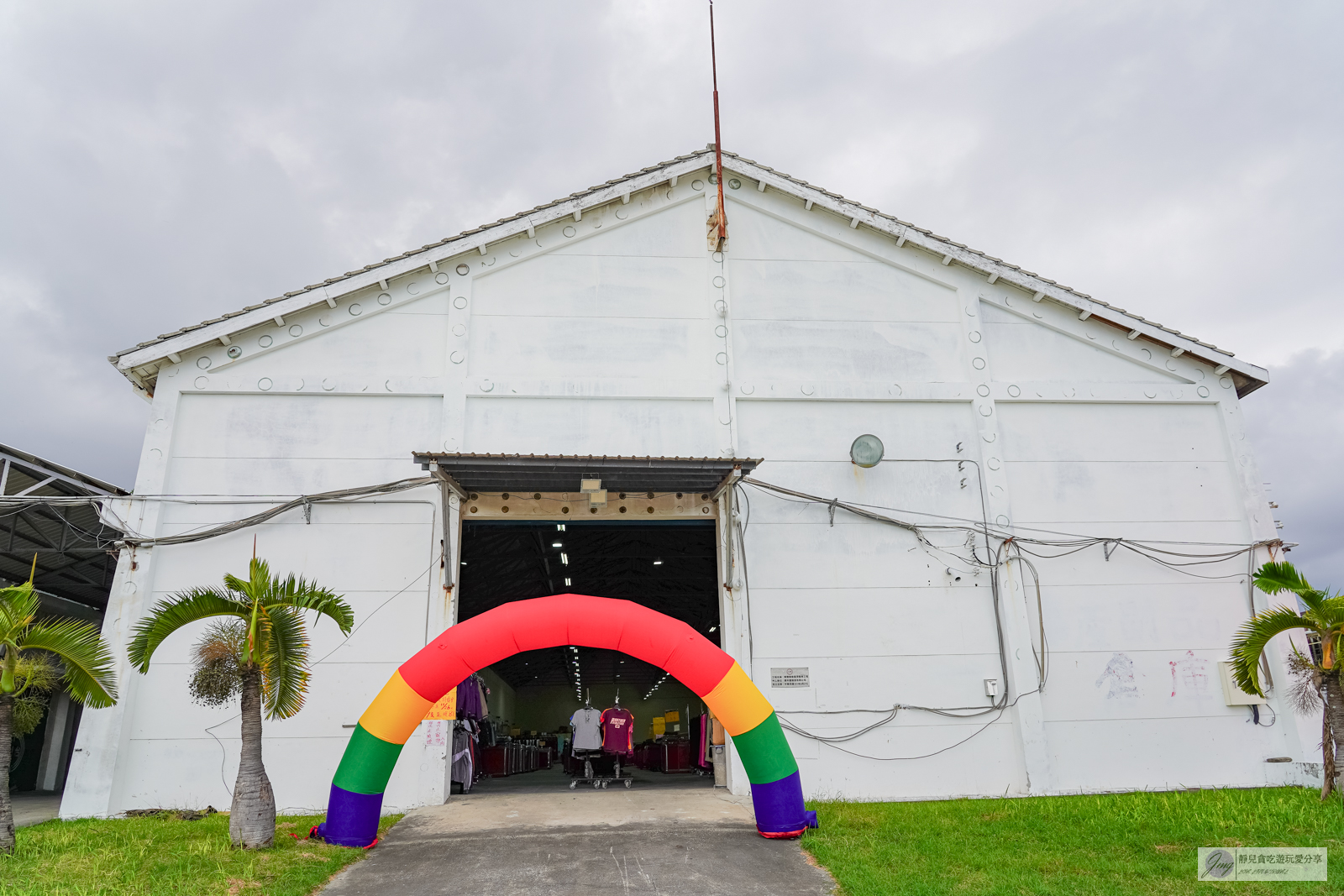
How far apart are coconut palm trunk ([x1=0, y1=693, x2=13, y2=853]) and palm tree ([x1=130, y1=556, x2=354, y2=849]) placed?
122cm

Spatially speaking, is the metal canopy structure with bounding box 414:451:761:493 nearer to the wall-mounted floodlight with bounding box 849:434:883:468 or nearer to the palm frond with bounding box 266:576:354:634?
the wall-mounted floodlight with bounding box 849:434:883:468

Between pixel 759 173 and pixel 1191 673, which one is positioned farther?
pixel 759 173

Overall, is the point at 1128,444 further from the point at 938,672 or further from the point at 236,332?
the point at 236,332

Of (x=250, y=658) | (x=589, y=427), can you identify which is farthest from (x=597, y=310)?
(x=250, y=658)

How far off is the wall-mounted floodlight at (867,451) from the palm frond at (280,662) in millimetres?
8019

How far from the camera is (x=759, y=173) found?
14102 millimetres

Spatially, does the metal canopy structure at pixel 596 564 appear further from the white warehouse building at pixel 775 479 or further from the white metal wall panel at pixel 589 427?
the white warehouse building at pixel 775 479

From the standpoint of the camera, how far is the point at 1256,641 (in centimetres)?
1049

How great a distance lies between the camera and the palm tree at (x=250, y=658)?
8570 mm

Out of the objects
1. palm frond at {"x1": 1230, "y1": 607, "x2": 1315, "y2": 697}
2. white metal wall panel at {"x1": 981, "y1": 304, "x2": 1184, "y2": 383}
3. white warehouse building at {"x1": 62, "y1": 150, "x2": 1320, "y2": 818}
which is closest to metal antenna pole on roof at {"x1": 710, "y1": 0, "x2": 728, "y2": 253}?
white warehouse building at {"x1": 62, "y1": 150, "x2": 1320, "y2": 818}

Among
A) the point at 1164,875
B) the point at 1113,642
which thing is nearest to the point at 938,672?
the point at 1113,642

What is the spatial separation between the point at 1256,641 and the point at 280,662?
11.6 meters

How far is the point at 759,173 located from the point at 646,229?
83.0 inches

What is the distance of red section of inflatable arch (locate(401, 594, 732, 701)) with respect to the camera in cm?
884
